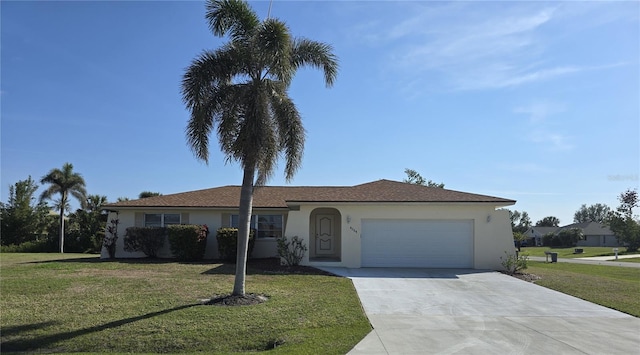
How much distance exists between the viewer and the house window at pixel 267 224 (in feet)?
69.4

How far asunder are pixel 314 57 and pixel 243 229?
4.67 meters

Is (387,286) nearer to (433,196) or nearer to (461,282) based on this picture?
(461,282)

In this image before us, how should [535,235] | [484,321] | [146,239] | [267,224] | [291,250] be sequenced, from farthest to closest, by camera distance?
[535,235] → [267,224] → [146,239] → [291,250] → [484,321]

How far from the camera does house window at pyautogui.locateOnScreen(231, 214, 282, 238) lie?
21.1 m

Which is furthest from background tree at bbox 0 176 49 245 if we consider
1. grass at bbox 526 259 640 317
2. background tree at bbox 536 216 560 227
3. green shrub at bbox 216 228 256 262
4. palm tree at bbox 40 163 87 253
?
background tree at bbox 536 216 560 227

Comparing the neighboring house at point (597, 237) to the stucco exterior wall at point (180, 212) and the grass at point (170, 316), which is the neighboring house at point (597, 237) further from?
the grass at point (170, 316)

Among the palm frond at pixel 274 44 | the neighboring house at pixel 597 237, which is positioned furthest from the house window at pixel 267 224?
the neighboring house at pixel 597 237

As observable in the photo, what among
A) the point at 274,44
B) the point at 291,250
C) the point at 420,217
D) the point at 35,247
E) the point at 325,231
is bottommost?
the point at 35,247

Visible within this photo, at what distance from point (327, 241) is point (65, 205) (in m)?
24.7

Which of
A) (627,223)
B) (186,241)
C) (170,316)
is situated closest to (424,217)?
(186,241)

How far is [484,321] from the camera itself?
8.68 meters

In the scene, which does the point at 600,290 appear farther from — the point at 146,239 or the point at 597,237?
the point at 597,237

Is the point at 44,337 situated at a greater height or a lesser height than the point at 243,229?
lesser

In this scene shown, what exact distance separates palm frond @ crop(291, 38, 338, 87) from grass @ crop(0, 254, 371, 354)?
227 inches
